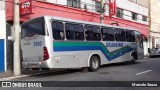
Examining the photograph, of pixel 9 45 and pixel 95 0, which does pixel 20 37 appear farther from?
pixel 95 0

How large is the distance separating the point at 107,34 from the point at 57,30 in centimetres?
517

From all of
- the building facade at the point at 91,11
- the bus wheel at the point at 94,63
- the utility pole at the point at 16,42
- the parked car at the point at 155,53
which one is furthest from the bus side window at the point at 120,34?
Result: the parked car at the point at 155,53

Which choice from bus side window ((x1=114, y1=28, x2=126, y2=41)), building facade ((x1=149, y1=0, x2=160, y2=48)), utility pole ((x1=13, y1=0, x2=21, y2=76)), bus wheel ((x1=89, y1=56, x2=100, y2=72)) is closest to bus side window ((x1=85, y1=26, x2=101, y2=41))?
bus wheel ((x1=89, y1=56, x2=100, y2=72))

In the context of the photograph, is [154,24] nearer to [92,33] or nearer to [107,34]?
[107,34]

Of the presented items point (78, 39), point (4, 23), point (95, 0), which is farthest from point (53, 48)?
point (95, 0)

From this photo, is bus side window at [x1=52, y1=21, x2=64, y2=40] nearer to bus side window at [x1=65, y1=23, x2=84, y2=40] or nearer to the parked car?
bus side window at [x1=65, y1=23, x2=84, y2=40]

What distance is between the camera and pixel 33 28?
1498 centimetres

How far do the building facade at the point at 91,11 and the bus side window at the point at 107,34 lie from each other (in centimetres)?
561

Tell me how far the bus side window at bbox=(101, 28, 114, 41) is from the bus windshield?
202 inches

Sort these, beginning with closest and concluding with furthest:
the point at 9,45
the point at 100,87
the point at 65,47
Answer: the point at 100,87 → the point at 65,47 → the point at 9,45

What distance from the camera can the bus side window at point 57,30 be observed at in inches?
571

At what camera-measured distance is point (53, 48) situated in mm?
14289

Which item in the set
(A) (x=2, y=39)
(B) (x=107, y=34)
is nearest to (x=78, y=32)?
(B) (x=107, y=34)

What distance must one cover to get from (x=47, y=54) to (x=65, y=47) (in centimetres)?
133
